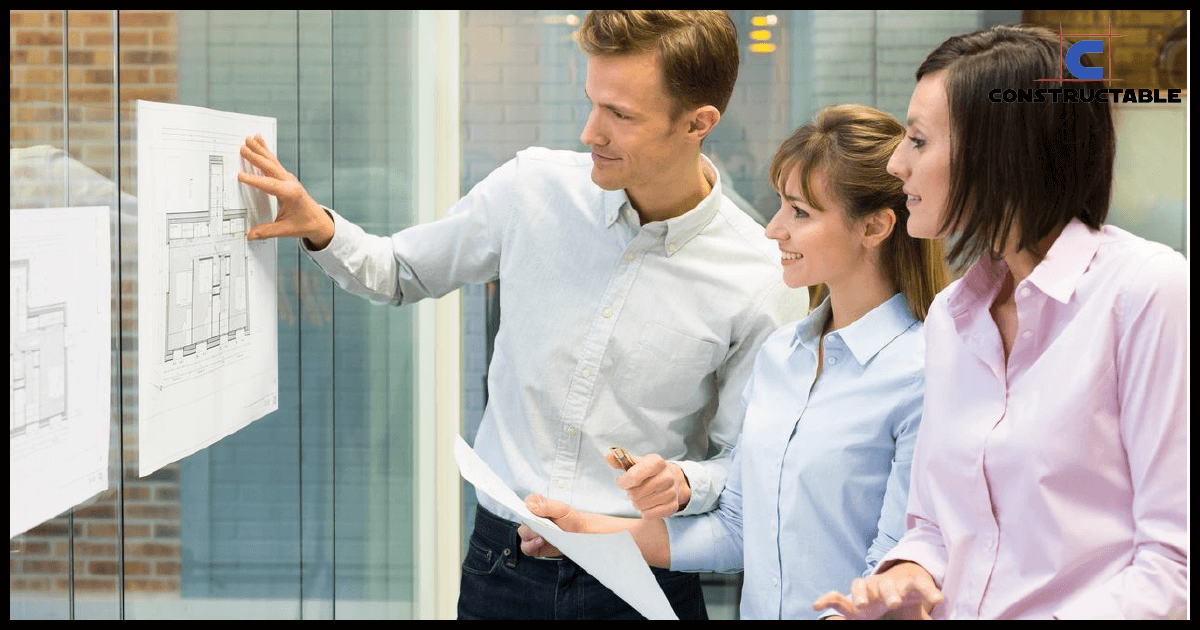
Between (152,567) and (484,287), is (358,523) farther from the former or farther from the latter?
(152,567)

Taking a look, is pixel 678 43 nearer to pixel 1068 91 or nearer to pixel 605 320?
pixel 605 320

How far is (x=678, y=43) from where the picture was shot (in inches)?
64.6

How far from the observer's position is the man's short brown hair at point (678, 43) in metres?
1.61

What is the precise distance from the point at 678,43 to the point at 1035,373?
83cm

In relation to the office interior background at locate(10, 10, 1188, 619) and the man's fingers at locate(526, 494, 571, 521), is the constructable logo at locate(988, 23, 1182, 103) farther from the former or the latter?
the office interior background at locate(10, 10, 1188, 619)

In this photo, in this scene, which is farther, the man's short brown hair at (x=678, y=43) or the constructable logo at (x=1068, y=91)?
the man's short brown hair at (x=678, y=43)

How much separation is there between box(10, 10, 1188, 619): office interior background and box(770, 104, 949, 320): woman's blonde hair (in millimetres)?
812

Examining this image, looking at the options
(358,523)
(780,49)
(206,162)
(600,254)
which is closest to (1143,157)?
(780,49)

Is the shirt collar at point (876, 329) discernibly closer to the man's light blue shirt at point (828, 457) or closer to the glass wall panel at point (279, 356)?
the man's light blue shirt at point (828, 457)

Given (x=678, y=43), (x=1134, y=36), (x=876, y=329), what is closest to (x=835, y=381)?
(x=876, y=329)

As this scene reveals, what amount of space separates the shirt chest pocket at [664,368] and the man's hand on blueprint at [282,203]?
20.4 inches

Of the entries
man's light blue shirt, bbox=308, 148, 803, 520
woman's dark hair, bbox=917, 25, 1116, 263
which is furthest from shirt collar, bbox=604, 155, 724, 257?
woman's dark hair, bbox=917, 25, 1116, 263

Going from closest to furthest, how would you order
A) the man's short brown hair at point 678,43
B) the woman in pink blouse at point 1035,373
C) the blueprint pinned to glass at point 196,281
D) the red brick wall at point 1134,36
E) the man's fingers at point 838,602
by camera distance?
the woman in pink blouse at point 1035,373, the man's fingers at point 838,602, the blueprint pinned to glass at point 196,281, the man's short brown hair at point 678,43, the red brick wall at point 1134,36

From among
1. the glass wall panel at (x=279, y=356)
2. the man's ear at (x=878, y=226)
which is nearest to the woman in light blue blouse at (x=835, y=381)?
the man's ear at (x=878, y=226)
